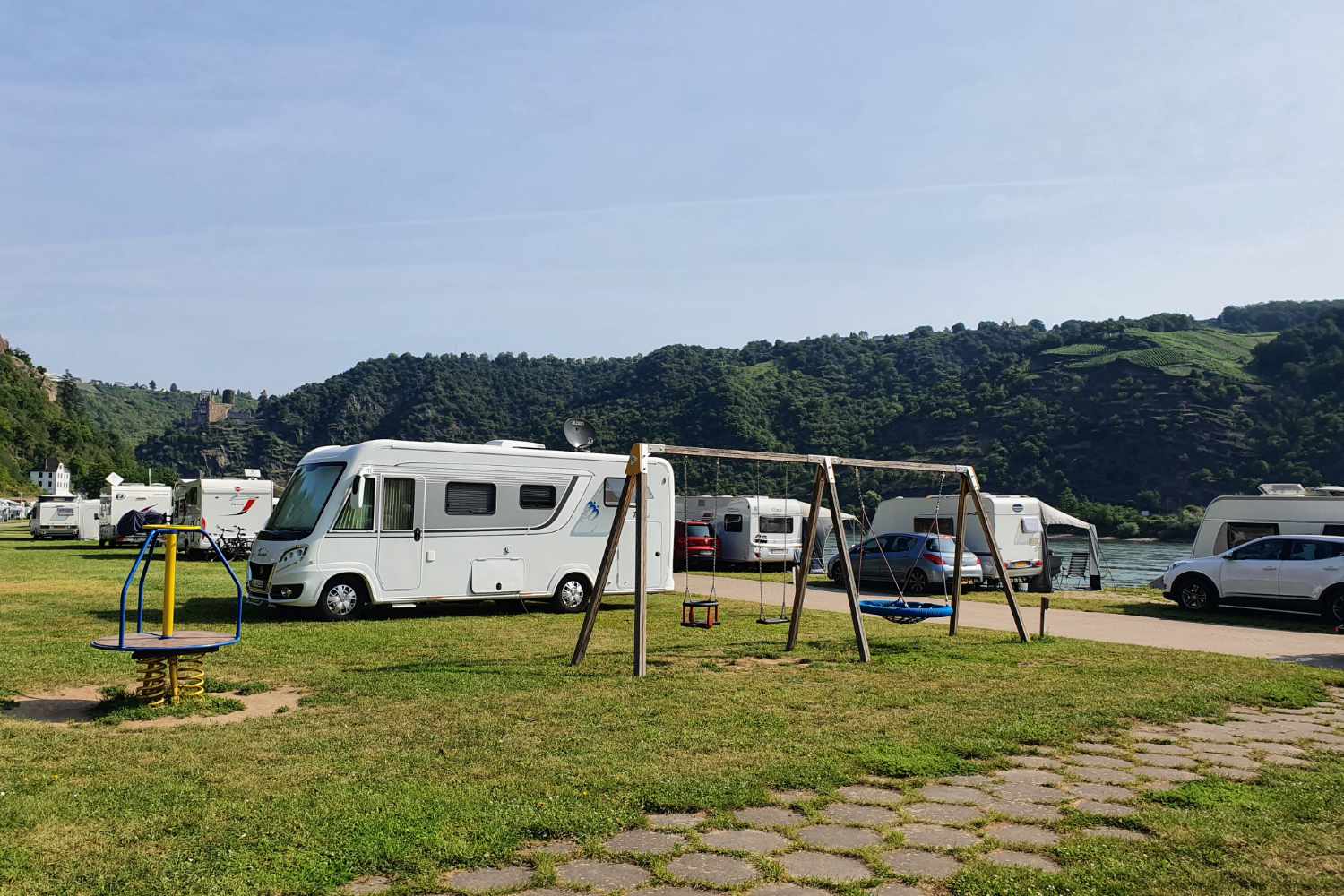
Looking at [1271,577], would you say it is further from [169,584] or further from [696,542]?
[169,584]

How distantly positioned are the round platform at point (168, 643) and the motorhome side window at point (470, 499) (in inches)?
254

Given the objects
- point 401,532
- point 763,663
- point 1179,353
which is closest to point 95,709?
point 763,663

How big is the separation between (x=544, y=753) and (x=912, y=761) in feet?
6.89

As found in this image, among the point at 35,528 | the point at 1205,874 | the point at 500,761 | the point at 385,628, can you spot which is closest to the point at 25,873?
the point at 500,761

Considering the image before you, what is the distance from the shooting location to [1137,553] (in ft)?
156

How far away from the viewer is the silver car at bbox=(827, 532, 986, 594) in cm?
2091

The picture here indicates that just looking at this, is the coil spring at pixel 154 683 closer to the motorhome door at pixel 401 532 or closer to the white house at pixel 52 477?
the motorhome door at pixel 401 532

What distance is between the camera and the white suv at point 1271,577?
16.4 metres

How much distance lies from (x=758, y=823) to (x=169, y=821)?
262 cm

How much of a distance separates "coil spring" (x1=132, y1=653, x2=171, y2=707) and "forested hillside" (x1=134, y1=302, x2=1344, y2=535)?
26.6 meters

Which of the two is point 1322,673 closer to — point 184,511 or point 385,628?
point 385,628

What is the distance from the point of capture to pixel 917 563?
812 inches

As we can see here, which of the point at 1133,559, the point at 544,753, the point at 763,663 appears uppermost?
the point at 544,753

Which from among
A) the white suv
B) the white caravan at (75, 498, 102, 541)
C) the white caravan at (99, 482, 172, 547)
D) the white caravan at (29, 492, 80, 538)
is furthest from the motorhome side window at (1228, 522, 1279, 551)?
the white caravan at (29, 492, 80, 538)
